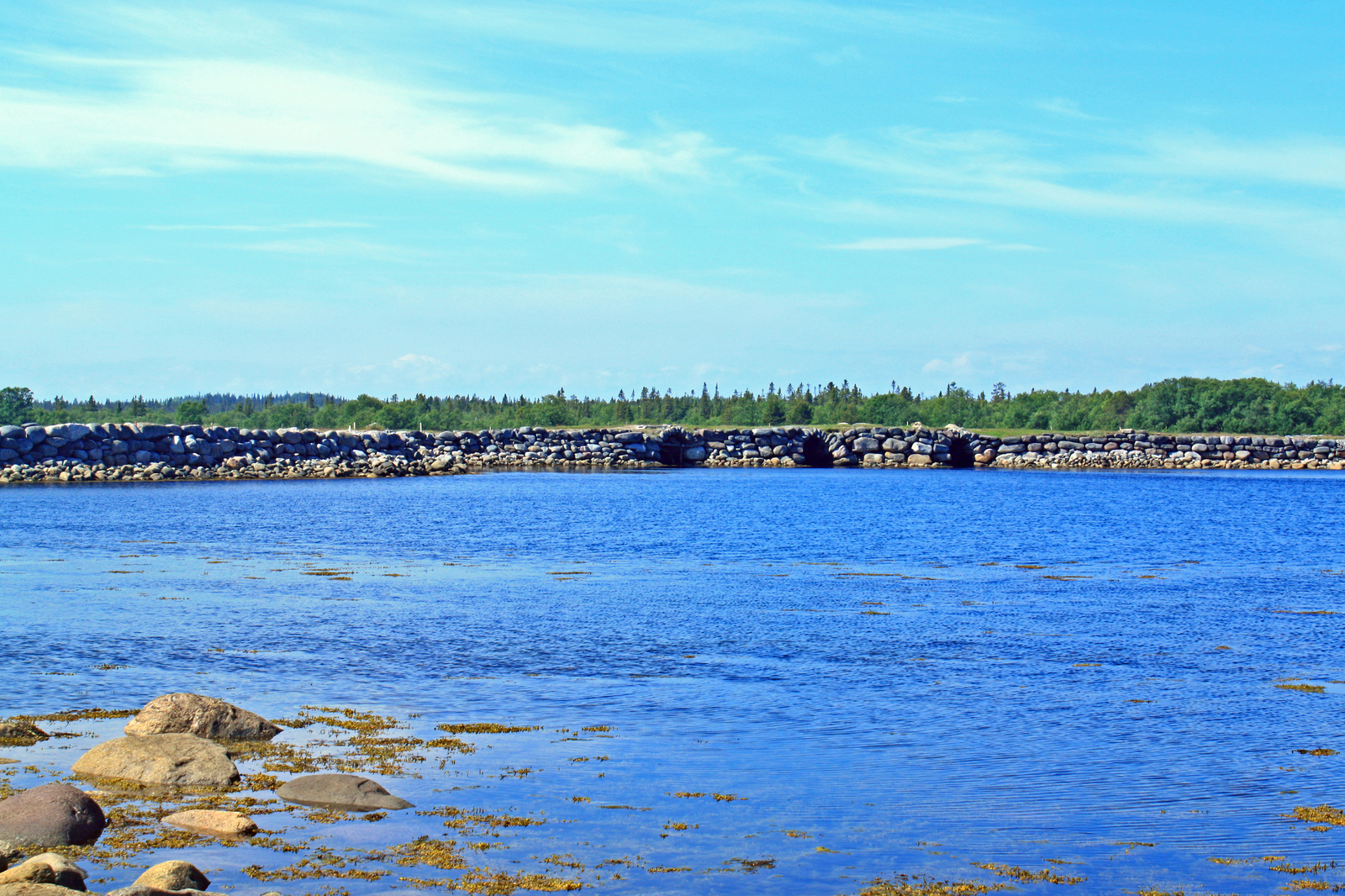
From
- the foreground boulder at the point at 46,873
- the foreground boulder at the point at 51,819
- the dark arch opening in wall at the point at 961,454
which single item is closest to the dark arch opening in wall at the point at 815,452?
the dark arch opening in wall at the point at 961,454

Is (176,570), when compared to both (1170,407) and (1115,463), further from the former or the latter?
(1170,407)

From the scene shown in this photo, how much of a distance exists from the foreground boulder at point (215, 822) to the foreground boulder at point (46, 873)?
171cm

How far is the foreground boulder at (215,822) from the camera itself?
10758 mm

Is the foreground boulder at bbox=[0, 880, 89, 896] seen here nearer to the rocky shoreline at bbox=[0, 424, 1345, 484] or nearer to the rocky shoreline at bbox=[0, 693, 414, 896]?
the rocky shoreline at bbox=[0, 693, 414, 896]

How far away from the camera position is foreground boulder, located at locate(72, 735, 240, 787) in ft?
41.1

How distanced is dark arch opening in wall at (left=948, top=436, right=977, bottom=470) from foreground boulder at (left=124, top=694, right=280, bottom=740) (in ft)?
410

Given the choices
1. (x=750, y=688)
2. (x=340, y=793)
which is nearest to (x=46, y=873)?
(x=340, y=793)

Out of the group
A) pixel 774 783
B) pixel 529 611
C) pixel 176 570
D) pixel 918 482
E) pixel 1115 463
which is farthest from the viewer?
pixel 1115 463

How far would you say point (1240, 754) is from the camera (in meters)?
14.3

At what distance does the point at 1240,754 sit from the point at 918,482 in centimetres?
8486

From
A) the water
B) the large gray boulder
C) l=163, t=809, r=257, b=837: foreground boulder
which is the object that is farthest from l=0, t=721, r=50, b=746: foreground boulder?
the large gray boulder

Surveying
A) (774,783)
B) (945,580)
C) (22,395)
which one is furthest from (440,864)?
(22,395)

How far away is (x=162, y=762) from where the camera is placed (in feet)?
41.7

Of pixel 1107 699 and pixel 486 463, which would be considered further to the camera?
pixel 486 463
